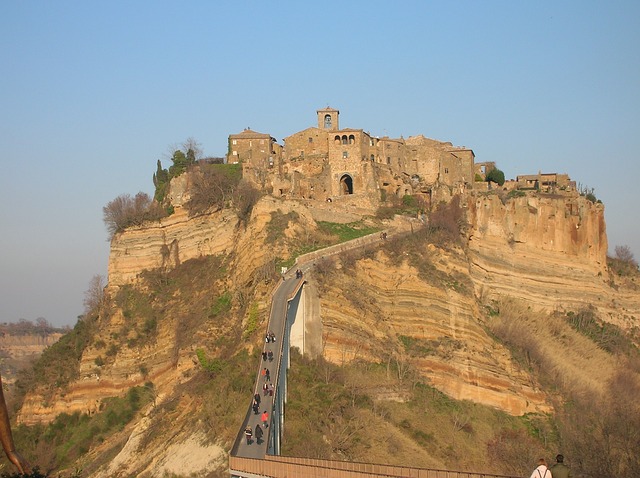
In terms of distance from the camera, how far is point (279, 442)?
130 feet

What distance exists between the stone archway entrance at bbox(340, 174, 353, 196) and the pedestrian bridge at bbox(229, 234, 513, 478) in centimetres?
1767

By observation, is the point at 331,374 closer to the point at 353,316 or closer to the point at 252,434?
the point at 353,316

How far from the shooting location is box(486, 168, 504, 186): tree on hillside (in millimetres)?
74812

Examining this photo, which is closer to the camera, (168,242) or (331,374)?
(331,374)

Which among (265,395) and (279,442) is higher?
(265,395)

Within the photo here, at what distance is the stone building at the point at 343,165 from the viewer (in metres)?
65.8

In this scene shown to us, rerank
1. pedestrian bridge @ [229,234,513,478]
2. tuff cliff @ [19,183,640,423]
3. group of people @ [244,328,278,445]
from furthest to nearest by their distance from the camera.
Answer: tuff cliff @ [19,183,640,423], group of people @ [244,328,278,445], pedestrian bridge @ [229,234,513,478]

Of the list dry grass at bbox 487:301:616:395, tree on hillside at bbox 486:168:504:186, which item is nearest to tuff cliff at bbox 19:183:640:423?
dry grass at bbox 487:301:616:395

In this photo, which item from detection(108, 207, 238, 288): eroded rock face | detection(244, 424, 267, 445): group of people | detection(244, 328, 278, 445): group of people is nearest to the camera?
detection(244, 424, 267, 445): group of people

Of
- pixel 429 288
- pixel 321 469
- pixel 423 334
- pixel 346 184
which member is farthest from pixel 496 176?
pixel 321 469

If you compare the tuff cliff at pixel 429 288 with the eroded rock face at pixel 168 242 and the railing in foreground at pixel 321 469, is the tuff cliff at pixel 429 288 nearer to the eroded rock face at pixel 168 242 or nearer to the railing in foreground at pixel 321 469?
the eroded rock face at pixel 168 242

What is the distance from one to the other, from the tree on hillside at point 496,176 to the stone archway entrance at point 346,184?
1251cm

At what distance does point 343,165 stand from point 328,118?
5.08 meters

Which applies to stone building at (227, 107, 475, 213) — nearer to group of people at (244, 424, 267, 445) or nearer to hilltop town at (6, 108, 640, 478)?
hilltop town at (6, 108, 640, 478)
